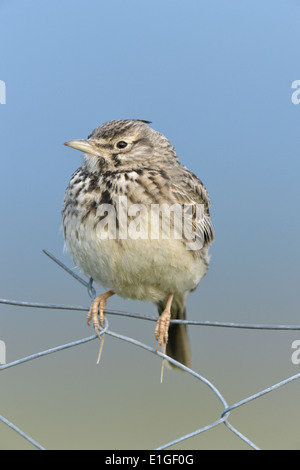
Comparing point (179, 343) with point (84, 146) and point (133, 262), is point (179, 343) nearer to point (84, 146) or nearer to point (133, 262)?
point (133, 262)

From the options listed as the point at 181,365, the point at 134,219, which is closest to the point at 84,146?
the point at 134,219

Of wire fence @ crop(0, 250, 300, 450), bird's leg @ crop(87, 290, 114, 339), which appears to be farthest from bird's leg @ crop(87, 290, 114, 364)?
wire fence @ crop(0, 250, 300, 450)

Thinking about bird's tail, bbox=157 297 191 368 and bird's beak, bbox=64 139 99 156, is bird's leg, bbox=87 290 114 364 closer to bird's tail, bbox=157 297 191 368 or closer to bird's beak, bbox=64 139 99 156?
bird's tail, bbox=157 297 191 368

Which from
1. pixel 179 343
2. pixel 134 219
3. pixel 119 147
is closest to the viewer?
pixel 134 219

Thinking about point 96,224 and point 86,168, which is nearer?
point 96,224

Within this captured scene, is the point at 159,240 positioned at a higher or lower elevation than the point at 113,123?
lower

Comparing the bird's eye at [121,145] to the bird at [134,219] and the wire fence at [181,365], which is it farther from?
the wire fence at [181,365]
